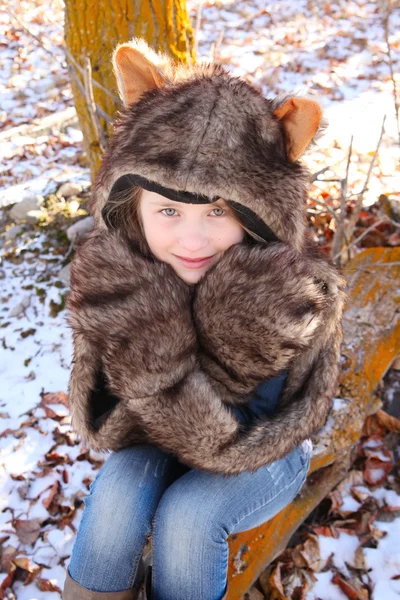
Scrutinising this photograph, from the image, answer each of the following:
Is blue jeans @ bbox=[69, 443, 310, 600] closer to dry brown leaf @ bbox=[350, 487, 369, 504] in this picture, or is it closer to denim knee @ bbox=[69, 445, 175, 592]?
denim knee @ bbox=[69, 445, 175, 592]

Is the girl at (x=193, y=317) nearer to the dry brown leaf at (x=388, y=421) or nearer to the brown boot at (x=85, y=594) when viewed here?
the brown boot at (x=85, y=594)

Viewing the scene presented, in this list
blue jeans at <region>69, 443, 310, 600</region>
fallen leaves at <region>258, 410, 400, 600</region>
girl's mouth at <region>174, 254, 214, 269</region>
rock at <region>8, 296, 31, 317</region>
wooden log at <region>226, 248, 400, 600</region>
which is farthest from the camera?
rock at <region>8, 296, 31, 317</region>

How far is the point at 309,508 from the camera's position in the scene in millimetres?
2521

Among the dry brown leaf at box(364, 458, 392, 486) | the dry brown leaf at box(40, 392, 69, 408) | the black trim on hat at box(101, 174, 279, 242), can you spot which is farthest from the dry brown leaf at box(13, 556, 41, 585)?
the black trim on hat at box(101, 174, 279, 242)

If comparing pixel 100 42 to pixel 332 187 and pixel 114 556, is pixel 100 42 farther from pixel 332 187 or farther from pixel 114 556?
pixel 114 556

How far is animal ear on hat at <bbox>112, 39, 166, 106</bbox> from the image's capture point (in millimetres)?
1762

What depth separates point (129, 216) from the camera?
78.6 inches

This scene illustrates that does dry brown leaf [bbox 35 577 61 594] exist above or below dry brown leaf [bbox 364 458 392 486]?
below

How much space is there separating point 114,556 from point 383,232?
290 centimetres

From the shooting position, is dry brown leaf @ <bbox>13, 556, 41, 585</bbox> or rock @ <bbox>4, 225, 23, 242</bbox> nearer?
dry brown leaf @ <bbox>13, 556, 41, 585</bbox>

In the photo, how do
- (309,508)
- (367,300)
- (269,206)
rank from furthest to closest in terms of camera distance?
(367,300), (309,508), (269,206)

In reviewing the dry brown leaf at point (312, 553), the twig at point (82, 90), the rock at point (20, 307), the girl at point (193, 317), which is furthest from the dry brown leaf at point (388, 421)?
the rock at point (20, 307)

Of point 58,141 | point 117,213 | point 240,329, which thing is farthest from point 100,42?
point 58,141

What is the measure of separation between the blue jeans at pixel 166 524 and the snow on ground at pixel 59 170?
2.66 ft
